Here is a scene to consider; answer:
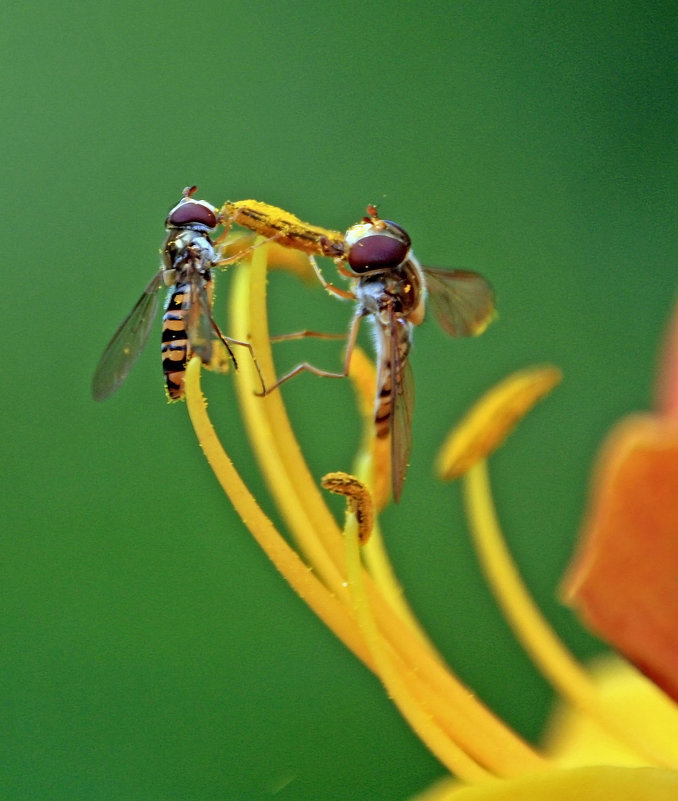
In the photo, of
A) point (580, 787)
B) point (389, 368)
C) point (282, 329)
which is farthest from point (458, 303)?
point (282, 329)

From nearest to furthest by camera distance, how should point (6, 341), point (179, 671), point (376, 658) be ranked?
point (376, 658), point (179, 671), point (6, 341)

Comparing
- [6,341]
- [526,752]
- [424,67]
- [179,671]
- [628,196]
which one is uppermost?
[424,67]

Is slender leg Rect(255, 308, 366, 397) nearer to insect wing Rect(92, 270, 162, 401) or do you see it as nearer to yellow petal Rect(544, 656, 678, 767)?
insect wing Rect(92, 270, 162, 401)

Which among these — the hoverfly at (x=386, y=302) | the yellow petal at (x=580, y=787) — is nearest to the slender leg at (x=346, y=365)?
the hoverfly at (x=386, y=302)

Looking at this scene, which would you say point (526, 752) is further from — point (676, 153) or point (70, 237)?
point (676, 153)

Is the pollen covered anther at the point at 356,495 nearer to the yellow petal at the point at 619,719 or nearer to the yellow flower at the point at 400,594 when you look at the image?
the yellow flower at the point at 400,594

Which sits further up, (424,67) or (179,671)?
(424,67)

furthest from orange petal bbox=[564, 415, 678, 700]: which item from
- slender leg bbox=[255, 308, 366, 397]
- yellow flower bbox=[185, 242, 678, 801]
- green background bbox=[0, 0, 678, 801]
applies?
green background bbox=[0, 0, 678, 801]

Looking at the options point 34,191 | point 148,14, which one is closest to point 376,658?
point 34,191
